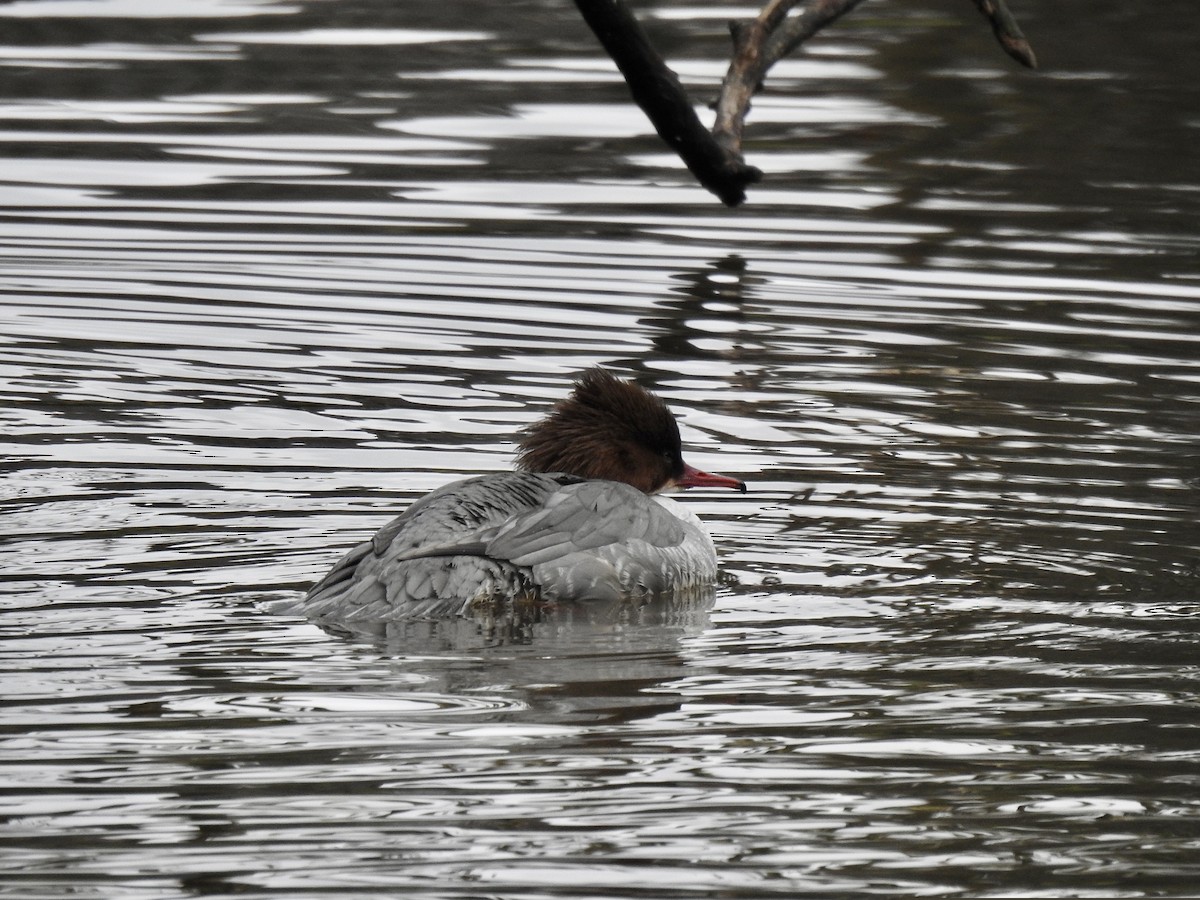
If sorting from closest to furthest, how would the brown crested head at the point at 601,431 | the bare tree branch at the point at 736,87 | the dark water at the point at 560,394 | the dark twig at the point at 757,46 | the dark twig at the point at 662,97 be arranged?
the dark water at the point at 560,394 < the dark twig at the point at 662,97 < the bare tree branch at the point at 736,87 < the brown crested head at the point at 601,431 < the dark twig at the point at 757,46

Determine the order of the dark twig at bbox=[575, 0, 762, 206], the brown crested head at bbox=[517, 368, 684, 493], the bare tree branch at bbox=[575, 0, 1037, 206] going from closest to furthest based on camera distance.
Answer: the dark twig at bbox=[575, 0, 762, 206]
the bare tree branch at bbox=[575, 0, 1037, 206]
the brown crested head at bbox=[517, 368, 684, 493]

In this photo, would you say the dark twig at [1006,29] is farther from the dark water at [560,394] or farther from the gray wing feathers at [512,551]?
the gray wing feathers at [512,551]

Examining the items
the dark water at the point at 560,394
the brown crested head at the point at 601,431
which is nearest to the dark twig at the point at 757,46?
the brown crested head at the point at 601,431

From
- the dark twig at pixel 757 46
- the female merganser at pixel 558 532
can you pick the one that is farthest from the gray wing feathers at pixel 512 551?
the dark twig at pixel 757 46

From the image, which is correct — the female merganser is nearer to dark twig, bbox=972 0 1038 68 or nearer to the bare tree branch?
the bare tree branch

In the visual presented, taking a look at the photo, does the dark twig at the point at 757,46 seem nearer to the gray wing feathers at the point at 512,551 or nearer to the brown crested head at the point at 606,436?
the brown crested head at the point at 606,436

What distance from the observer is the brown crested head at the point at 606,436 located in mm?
7977

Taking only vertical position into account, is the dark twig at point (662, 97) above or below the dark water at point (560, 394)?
above

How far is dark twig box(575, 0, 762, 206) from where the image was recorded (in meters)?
6.93

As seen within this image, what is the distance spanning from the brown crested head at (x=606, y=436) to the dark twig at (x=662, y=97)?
2.74ft

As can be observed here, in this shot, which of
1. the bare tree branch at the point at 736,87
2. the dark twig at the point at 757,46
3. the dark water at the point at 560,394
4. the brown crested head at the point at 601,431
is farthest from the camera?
the dark twig at the point at 757,46

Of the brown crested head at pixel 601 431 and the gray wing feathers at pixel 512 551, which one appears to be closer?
the gray wing feathers at pixel 512 551

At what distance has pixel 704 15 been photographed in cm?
1912

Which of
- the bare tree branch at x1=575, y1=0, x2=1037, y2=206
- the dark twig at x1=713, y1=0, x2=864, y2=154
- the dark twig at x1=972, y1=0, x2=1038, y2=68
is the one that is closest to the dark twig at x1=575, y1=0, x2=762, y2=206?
the bare tree branch at x1=575, y1=0, x2=1037, y2=206
